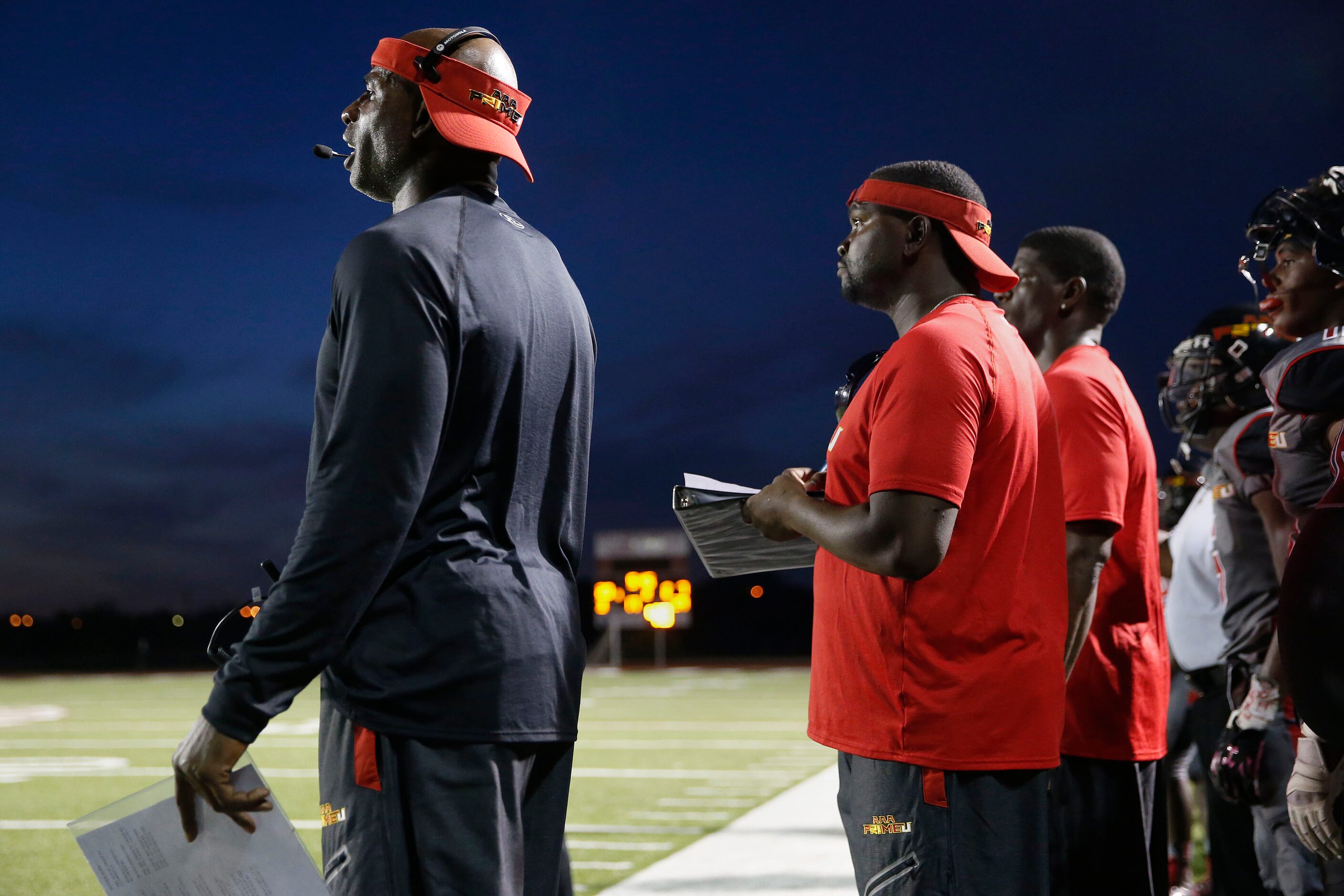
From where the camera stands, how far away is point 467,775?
1713 millimetres

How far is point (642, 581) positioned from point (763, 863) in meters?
45.1

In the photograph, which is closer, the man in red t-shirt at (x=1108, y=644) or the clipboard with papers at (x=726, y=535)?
the clipboard with papers at (x=726, y=535)

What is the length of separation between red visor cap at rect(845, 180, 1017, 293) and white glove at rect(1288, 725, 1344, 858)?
3.65 feet

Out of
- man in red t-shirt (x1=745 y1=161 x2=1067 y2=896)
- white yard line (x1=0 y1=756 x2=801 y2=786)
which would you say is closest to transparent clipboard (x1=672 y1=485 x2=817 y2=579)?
man in red t-shirt (x1=745 y1=161 x2=1067 y2=896)

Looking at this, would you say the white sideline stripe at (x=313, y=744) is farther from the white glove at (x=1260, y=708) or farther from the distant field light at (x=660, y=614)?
the distant field light at (x=660, y=614)

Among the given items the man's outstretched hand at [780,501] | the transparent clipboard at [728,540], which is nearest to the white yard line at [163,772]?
the transparent clipboard at [728,540]

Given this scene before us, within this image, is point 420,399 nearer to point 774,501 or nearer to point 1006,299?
point 774,501

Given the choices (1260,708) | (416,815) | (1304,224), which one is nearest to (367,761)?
(416,815)

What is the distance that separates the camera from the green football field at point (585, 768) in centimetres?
663

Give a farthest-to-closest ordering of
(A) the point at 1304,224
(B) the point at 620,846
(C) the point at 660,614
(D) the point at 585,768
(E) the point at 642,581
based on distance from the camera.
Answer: (E) the point at 642,581, (C) the point at 660,614, (D) the point at 585,768, (B) the point at 620,846, (A) the point at 1304,224

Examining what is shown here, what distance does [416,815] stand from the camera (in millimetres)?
1700

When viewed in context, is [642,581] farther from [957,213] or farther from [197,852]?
[197,852]

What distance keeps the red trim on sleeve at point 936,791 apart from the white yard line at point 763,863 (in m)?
3.06

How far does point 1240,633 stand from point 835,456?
2.13 metres
